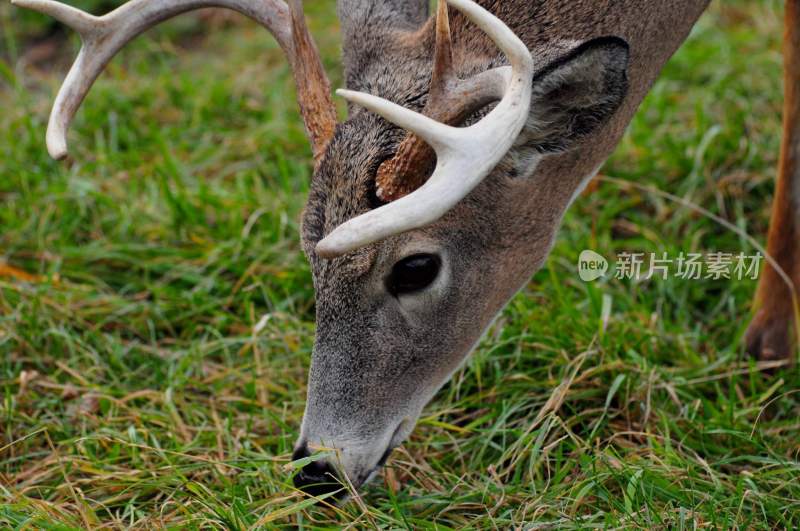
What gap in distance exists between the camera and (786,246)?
4047 millimetres

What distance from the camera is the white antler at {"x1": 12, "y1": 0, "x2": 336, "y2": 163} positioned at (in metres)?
3.19

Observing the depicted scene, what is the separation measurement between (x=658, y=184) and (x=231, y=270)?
2.04m

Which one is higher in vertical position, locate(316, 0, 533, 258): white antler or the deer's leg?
locate(316, 0, 533, 258): white antler

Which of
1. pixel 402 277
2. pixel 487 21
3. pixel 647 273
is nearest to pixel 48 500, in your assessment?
pixel 402 277

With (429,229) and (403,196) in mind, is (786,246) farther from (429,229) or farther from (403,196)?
(403,196)

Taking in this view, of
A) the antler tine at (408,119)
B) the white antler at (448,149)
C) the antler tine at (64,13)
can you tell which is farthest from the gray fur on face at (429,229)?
the antler tine at (64,13)

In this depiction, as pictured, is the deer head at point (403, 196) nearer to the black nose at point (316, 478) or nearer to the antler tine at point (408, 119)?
the black nose at point (316, 478)

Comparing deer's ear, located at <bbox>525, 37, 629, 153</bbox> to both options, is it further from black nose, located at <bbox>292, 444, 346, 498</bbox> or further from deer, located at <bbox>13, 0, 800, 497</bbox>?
black nose, located at <bbox>292, 444, 346, 498</bbox>

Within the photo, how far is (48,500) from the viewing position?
10.9ft

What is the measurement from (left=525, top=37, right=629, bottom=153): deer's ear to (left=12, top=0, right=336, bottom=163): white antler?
649 millimetres

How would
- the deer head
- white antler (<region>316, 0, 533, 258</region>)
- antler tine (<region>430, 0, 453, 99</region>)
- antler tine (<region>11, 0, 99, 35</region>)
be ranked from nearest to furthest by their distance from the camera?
white antler (<region>316, 0, 533, 258</region>), antler tine (<region>430, 0, 453, 99</region>), the deer head, antler tine (<region>11, 0, 99, 35</region>)

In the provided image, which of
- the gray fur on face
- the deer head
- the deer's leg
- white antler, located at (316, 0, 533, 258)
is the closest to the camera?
white antler, located at (316, 0, 533, 258)

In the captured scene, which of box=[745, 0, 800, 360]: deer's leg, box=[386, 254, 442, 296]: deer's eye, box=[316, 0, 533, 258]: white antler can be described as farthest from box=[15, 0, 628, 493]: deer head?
box=[745, 0, 800, 360]: deer's leg

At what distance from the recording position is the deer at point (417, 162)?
2852mm
